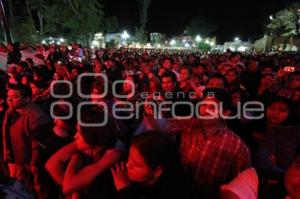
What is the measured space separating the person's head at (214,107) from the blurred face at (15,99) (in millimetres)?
2400

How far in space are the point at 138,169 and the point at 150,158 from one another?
5.0 inches

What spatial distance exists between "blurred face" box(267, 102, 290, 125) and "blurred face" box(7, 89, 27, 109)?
3.08m

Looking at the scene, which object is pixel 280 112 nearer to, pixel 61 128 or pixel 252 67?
pixel 61 128

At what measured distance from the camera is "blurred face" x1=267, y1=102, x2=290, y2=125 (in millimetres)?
4234

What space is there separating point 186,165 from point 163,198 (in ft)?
2.75

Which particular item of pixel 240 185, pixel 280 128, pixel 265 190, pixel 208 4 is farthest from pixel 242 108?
pixel 208 4

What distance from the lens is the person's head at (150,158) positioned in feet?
7.79

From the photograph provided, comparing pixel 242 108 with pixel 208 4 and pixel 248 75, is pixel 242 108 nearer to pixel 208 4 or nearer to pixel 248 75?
pixel 248 75

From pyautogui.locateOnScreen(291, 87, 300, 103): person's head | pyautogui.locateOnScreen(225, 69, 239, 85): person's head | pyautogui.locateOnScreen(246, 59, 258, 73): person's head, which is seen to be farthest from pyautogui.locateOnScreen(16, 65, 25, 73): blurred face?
pyautogui.locateOnScreen(291, 87, 300, 103): person's head

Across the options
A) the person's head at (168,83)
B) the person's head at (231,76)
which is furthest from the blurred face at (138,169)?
the person's head at (231,76)

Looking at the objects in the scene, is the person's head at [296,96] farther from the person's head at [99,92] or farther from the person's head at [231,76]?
the person's head at [99,92]

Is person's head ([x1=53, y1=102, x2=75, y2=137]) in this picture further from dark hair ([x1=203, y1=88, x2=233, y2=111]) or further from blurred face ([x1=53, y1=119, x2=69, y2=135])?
dark hair ([x1=203, y1=88, x2=233, y2=111])

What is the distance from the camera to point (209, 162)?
3131 millimetres

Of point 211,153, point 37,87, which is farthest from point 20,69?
point 211,153
